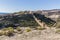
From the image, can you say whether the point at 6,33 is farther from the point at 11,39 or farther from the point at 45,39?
the point at 45,39

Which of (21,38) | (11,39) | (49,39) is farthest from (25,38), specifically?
(49,39)

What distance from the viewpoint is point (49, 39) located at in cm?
1180

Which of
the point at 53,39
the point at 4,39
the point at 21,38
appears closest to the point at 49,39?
the point at 53,39

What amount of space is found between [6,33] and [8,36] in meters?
0.56

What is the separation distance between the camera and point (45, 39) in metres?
11.9

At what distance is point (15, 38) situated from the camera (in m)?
12.7

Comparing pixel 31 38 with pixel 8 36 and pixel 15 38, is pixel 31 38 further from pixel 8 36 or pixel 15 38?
pixel 8 36

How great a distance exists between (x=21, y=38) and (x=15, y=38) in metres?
0.51

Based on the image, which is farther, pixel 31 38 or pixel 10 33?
pixel 10 33

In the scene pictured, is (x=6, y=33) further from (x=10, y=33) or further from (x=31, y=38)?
(x=31, y=38)

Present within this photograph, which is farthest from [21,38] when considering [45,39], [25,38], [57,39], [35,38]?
[57,39]

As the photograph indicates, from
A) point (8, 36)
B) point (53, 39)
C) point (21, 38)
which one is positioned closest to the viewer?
point (53, 39)

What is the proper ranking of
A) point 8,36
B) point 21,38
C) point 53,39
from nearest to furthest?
point 53,39, point 21,38, point 8,36

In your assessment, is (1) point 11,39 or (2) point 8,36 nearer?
(1) point 11,39
